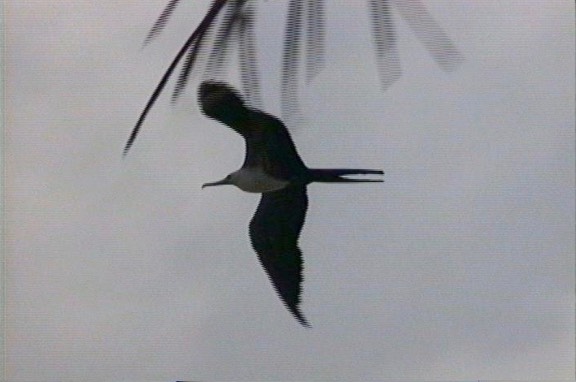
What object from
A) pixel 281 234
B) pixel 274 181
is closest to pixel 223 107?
pixel 274 181

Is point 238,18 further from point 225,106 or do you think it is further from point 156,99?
point 225,106

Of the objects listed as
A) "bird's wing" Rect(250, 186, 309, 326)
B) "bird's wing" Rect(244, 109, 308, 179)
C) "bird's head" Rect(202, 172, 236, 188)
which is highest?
"bird's wing" Rect(244, 109, 308, 179)

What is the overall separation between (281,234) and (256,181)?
36 centimetres

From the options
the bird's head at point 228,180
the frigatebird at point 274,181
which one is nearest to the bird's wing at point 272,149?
the frigatebird at point 274,181

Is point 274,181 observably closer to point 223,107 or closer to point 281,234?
point 281,234

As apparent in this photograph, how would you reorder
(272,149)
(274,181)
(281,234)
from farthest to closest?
(281,234) < (274,181) < (272,149)

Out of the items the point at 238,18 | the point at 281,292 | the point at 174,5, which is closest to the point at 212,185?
the point at 281,292

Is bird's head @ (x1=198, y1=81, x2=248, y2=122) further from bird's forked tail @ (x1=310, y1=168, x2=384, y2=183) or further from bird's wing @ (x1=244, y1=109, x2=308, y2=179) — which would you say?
bird's forked tail @ (x1=310, y1=168, x2=384, y2=183)

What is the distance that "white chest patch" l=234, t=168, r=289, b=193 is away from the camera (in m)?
3.91

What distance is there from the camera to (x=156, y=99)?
2.59m

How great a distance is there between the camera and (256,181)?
3.97 metres

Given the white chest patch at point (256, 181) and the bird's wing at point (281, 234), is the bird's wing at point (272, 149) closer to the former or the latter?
the white chest patch at point (256, 181)

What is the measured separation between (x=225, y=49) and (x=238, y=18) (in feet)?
0.34

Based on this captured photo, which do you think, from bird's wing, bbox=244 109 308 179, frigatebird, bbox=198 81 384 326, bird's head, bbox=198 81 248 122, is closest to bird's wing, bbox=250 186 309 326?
frigatebird, bbox=198 81 384 326
